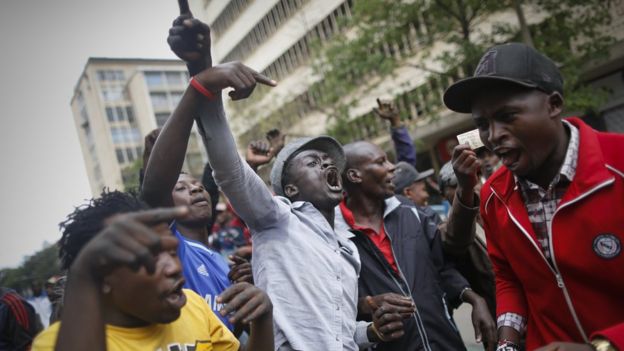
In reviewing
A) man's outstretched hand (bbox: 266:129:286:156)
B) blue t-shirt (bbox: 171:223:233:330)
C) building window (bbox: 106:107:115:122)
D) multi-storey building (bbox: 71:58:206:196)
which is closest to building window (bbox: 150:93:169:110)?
multi-storey building (bbox: 71:58:206:196)

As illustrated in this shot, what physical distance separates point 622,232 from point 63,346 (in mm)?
1752

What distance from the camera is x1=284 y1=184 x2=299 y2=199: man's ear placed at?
280cm

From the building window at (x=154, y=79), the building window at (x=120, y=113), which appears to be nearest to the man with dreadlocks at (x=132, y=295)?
the building window at (x=154, y=79)

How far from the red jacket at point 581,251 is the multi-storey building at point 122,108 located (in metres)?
63.6

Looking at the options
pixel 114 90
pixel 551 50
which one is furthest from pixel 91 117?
pixel 551 50

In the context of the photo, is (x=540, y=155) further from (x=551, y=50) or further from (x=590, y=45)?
(x=590, y=45)

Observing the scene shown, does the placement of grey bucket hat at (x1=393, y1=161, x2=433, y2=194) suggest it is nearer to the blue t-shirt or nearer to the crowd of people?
the crowd of people

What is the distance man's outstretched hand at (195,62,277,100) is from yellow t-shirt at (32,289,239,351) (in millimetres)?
804

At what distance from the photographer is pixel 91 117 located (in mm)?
63875

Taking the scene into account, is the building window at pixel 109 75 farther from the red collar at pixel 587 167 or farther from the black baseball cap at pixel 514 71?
the red collar at pixel 587 167

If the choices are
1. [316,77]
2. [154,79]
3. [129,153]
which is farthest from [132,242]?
[129,153]

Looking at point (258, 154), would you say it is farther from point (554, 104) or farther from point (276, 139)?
point (554, 104)

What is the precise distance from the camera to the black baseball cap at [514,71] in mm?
1834

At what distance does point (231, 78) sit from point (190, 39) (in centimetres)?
20
